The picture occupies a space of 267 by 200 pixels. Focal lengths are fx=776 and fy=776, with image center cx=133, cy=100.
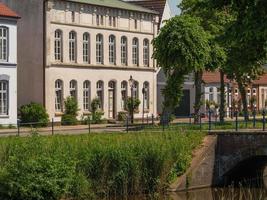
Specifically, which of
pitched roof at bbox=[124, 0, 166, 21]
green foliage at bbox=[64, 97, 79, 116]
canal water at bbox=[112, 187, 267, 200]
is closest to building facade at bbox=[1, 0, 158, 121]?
green foliage at bbox=[64, 97, 79, 116]

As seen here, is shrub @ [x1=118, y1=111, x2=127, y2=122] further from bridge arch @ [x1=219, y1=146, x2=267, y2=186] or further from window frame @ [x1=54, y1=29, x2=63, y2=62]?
bridge arch @ [x1=219, y1=146, x2=267, y2=186]

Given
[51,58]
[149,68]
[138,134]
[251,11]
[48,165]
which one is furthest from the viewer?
[149,68]

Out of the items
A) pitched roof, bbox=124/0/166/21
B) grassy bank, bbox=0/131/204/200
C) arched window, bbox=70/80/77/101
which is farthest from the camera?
pitched roof, bbox=124/0/166/21

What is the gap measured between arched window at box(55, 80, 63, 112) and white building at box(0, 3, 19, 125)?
635cm

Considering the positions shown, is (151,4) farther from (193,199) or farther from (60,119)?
(193,199)

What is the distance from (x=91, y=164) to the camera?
94.3 feet

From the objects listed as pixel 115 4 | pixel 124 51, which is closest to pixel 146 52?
pixel 124 51

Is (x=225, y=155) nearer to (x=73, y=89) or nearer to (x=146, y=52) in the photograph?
(x=73, y=89)

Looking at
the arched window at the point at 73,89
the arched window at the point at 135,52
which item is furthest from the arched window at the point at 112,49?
the arched window at the point at 73,89

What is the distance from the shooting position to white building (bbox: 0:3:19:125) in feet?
157

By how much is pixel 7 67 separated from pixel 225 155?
18.2 m

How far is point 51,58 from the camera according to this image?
53688mm

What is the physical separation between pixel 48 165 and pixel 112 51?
34.2 m

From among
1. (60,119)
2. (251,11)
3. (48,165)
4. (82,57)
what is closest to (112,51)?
(82,57)
